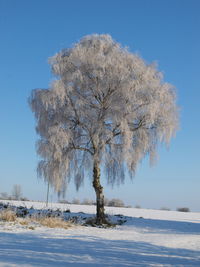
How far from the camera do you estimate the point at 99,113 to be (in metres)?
15.0

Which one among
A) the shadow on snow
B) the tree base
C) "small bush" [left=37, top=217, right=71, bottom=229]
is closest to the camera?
the shadow on snow

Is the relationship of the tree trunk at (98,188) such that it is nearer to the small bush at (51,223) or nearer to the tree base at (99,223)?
the tree base at (99,223)

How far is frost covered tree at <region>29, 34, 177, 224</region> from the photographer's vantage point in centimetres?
1443

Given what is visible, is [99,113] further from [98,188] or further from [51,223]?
[51,223]

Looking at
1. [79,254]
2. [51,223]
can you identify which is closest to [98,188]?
[51,223]

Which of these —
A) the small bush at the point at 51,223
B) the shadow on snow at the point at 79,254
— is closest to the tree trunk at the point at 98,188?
the small bush at the point at 51,223

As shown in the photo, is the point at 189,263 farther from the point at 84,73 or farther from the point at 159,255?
the point at 84,73

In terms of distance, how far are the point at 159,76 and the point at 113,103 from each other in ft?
9.48

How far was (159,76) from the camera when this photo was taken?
1567 centimetres

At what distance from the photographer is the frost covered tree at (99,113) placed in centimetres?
1443

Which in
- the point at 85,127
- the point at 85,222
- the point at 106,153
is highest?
the point at 85,127

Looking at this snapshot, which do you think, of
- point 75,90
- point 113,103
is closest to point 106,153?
point 113,103

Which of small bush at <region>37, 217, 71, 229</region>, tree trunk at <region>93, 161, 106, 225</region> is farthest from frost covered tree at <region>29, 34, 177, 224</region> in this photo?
small bush at <region>37, 217, 71, 229</region>

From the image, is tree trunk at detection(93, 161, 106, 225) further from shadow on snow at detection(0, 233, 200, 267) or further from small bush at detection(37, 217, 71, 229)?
shadow on snow at detection(0, 233, 200, 267)
